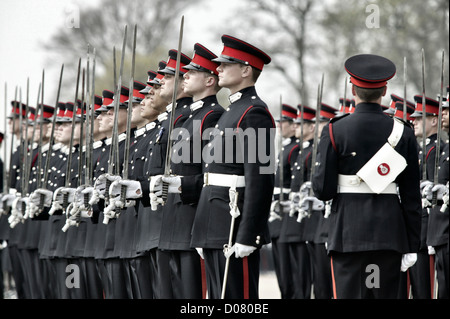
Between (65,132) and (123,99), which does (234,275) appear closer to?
(123,99)

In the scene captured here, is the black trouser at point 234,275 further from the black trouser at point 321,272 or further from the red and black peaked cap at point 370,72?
the black trouser at point 321,272

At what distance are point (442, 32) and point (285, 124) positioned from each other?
417 inches

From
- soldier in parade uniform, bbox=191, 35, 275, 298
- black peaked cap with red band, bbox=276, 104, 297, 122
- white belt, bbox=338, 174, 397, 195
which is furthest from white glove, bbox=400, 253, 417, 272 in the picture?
black peaked cap with red band, bbox=276, 104, 297, 122

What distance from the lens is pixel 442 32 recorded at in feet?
71.8

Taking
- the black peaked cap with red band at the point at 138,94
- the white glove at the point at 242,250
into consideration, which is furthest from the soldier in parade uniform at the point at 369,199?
the black peaked cap with red band at the point at 138,94

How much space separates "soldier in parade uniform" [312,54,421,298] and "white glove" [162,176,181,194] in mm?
1322

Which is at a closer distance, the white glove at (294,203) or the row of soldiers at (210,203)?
the row of soldiers at (210,203)

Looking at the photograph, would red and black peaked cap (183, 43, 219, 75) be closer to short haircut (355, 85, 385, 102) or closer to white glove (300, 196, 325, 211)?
short haircut (355, 85, 385, 102)

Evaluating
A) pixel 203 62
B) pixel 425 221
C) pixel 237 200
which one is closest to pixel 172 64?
pixel 203 62

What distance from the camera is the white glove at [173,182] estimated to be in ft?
23.3

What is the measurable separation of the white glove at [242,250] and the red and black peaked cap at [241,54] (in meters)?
1.47

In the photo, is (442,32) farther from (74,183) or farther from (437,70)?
(74,183)

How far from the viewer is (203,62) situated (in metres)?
7.63
